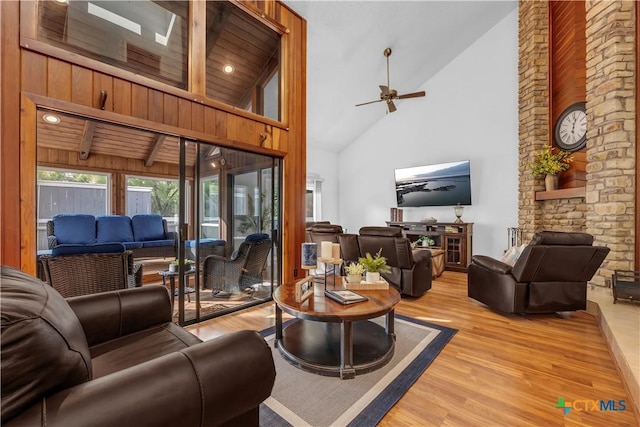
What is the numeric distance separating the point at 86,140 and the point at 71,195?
1.29 metres

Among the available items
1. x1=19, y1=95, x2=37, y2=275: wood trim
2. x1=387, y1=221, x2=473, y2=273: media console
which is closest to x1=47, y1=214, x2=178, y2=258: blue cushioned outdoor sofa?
Result: x1=19, y1=95, x2=37, y2=275: wood trim

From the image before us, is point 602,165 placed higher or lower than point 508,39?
lower

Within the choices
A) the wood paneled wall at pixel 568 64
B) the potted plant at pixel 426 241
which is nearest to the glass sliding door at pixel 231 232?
the potted plant at pixel 426 241

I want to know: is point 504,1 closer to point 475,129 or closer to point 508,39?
point 508,39

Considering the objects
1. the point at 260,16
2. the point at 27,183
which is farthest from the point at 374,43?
the point at 27,183

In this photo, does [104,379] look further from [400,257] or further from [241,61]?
[241,61]

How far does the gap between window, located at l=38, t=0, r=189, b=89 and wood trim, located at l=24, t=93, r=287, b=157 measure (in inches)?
18.1

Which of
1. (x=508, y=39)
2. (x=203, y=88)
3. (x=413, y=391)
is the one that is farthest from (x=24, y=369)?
(x=508, y=39)

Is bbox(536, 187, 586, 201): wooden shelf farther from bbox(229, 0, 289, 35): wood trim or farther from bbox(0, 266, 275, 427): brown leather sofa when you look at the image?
bbox(0, 266, 275, 427): brown leather sofa

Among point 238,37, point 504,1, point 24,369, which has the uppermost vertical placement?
point 504,1

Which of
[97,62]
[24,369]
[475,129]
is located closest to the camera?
[24,369]

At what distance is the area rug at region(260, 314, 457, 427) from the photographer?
5.22 feet

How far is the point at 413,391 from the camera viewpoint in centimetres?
183

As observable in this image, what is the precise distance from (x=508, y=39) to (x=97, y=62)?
21.4ft
